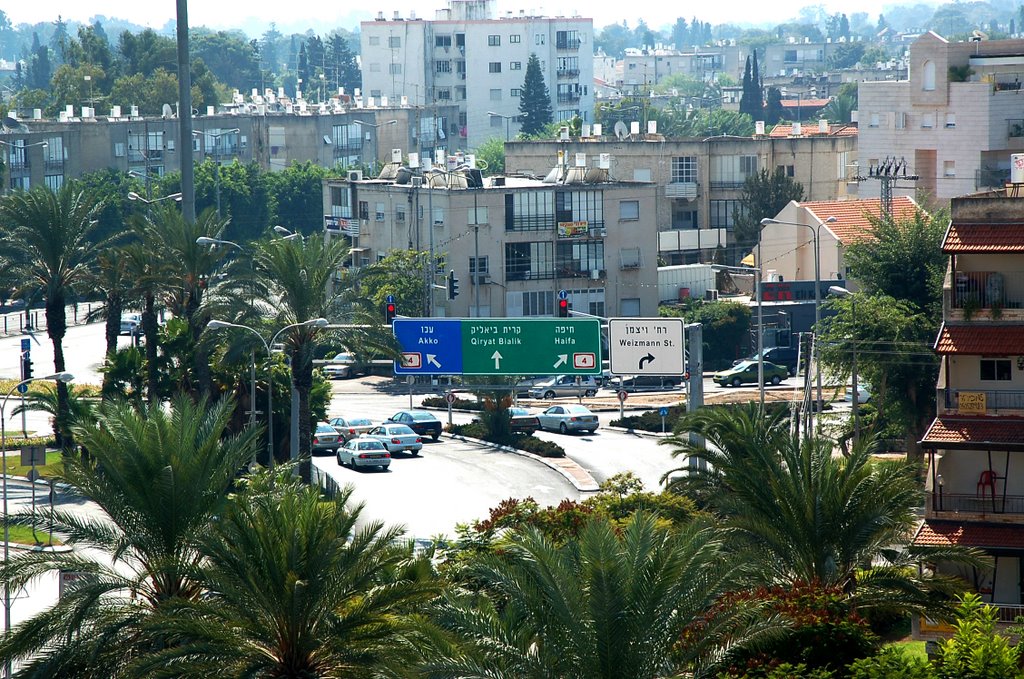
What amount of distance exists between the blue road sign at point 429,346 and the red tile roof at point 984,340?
18356mm

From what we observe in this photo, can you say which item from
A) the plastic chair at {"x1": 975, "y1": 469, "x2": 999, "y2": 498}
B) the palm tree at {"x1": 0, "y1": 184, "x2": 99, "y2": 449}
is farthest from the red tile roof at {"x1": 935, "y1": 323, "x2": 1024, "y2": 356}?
the palm tree at {"x1": 0, "y1": 184, "x2": 99, "y2": 449}

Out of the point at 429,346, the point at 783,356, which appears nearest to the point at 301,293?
the point at 429,346

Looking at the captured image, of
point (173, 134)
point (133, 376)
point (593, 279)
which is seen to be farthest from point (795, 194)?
point (133, 376)

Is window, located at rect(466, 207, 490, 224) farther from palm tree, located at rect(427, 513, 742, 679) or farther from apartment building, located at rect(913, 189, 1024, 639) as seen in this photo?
palm tree, located at rect(427, 513, 742, 679)

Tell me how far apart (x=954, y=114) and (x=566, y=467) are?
1436 inches

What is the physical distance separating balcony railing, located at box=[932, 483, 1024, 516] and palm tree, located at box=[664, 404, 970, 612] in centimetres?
323

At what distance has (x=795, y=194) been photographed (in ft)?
345

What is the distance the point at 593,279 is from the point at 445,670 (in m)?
65.3

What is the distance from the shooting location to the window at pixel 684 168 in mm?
107500

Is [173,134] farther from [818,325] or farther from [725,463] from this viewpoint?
[725,463]

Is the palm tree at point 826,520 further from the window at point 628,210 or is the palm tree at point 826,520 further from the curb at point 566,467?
the window at point 628,210

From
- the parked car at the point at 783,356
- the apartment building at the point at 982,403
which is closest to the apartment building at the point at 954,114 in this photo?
the parked car at the point at 783,356

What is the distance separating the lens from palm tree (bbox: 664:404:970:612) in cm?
3102

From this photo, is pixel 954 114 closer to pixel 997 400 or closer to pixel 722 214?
pixel 722 214
